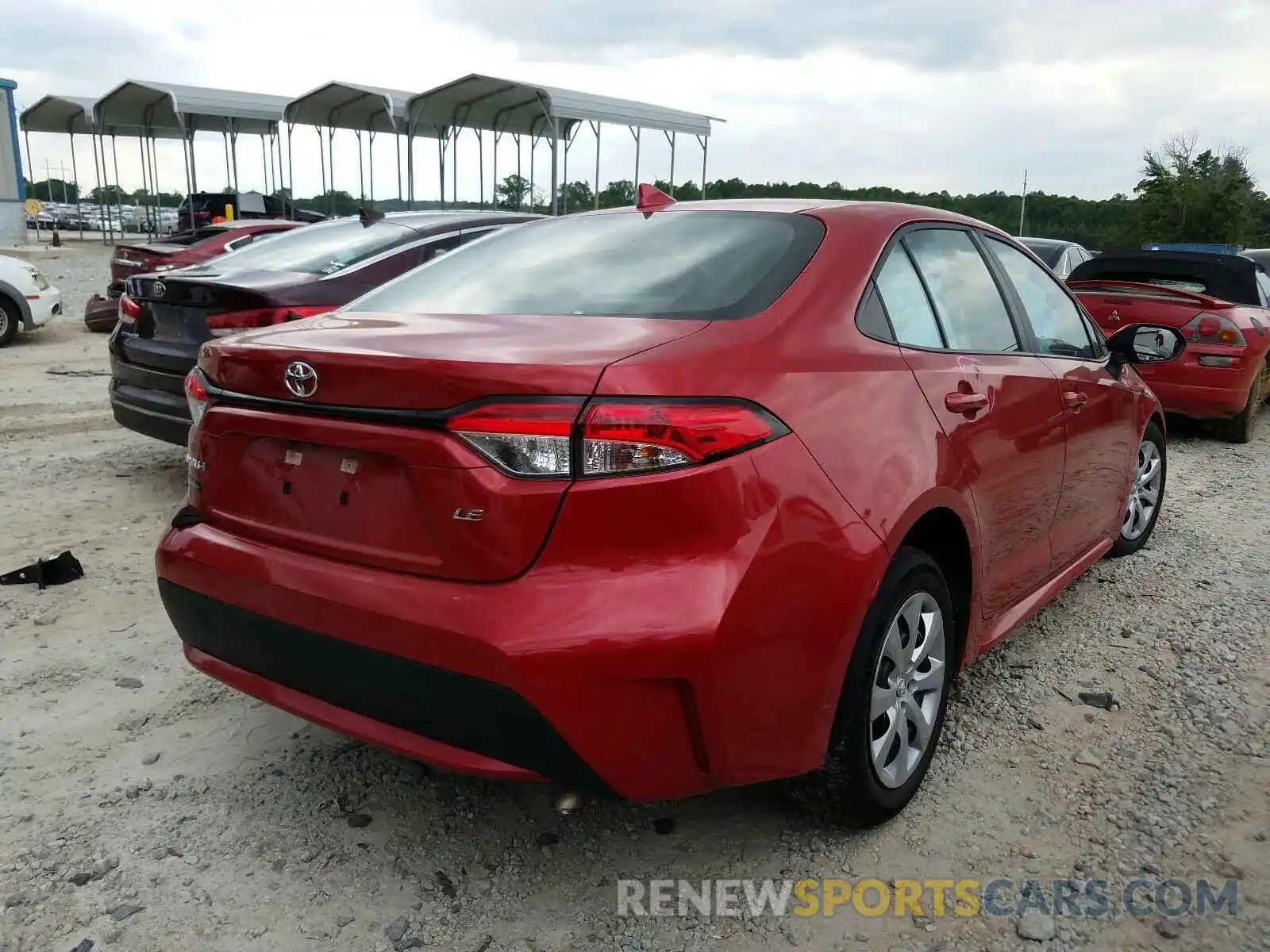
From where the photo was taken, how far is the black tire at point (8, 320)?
11180 mm

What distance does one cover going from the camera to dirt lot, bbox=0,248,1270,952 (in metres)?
2.20

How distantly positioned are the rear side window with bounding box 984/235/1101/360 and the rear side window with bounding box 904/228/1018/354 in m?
0.22

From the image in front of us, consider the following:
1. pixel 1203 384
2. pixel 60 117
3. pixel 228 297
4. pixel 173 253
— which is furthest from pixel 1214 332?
pixel 60 117

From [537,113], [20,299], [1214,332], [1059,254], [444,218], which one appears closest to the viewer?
[444,218]

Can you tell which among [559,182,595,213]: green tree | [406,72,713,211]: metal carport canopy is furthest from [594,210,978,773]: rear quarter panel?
[559,182,595,213]: green tree

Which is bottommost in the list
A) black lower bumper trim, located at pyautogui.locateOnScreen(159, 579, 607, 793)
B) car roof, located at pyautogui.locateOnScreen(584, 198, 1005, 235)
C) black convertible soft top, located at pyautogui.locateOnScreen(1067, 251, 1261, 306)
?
black lower bumper trim, located at pyautogui.locateOnScreen(159, 579, 607, 793)

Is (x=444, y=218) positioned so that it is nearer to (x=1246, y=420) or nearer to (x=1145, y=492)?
(x=1145, y=492)

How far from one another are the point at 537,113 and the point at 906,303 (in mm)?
21691

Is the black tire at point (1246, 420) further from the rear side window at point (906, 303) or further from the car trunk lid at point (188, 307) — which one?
the car trunk lid at point (188, 307)

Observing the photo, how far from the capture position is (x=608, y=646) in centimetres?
188

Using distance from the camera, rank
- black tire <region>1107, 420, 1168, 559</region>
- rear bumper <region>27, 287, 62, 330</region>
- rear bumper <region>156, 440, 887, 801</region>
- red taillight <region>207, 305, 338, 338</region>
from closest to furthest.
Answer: rear bumper <region>156, 440, 887, 801</region> < black tire <region>1107, 420, 1168, 559</region> < red taillight <region>207, 305, 338, 338</region> < rear bumper <region>27, 287, 62, 330</region>

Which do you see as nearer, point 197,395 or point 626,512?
point 626,512

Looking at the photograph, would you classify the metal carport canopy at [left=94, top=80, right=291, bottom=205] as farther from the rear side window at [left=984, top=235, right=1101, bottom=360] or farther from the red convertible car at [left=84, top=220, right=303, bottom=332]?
the rear side window at [left=984, top=235, right=1101, bottom=360]

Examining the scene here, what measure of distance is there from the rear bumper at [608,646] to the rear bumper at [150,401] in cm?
309
